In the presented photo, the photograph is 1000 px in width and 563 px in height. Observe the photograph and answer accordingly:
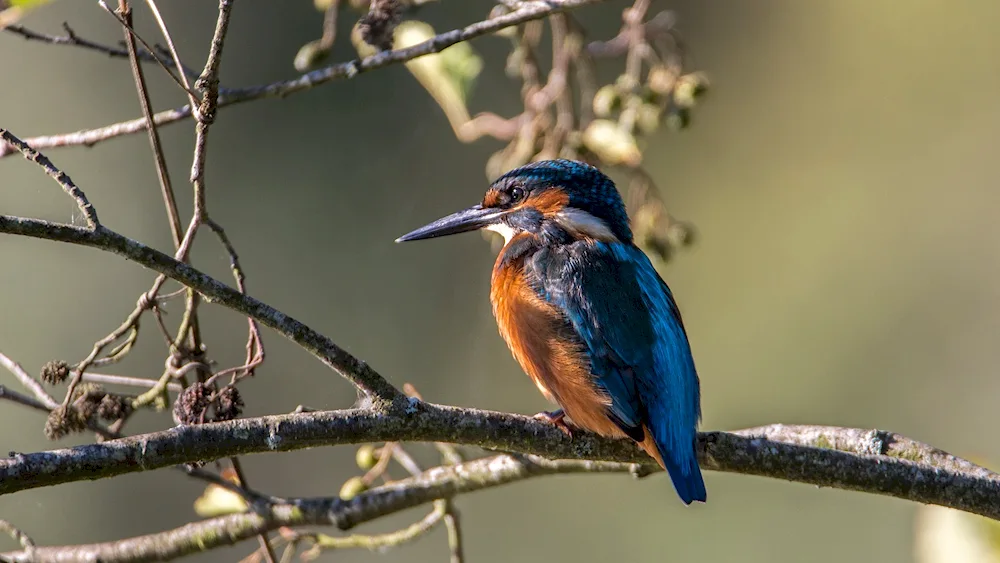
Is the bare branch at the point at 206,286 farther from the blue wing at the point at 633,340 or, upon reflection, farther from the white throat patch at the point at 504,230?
the white throat patch at the point at 504,230

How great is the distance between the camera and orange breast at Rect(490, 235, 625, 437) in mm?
2113

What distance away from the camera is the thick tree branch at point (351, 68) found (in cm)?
208

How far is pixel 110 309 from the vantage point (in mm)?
4883

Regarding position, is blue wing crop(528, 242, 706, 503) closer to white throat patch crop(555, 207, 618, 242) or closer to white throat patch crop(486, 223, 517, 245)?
white throat patch crop(555, 207, 618, 242)

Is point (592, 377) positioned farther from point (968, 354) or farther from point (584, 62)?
point (968, 354)

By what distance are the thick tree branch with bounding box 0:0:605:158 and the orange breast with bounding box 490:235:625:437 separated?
58 cm

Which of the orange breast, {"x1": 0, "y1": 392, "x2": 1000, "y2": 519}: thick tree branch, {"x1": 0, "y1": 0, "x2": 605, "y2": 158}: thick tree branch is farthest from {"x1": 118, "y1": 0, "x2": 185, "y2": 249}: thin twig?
the orange breast

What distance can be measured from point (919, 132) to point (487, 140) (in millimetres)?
2467

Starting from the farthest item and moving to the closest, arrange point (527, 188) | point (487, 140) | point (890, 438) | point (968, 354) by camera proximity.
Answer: point (487, 140) → point (968, 354) → point (527, 188) → point (890, 438)

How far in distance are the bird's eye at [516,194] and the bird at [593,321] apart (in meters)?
0.02

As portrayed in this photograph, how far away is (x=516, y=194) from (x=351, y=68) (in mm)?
703

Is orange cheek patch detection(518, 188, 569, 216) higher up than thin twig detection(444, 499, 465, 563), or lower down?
higher up

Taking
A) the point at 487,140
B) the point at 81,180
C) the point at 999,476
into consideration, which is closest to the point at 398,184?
the point at 487,140

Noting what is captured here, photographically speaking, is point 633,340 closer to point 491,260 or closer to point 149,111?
point 149,111
